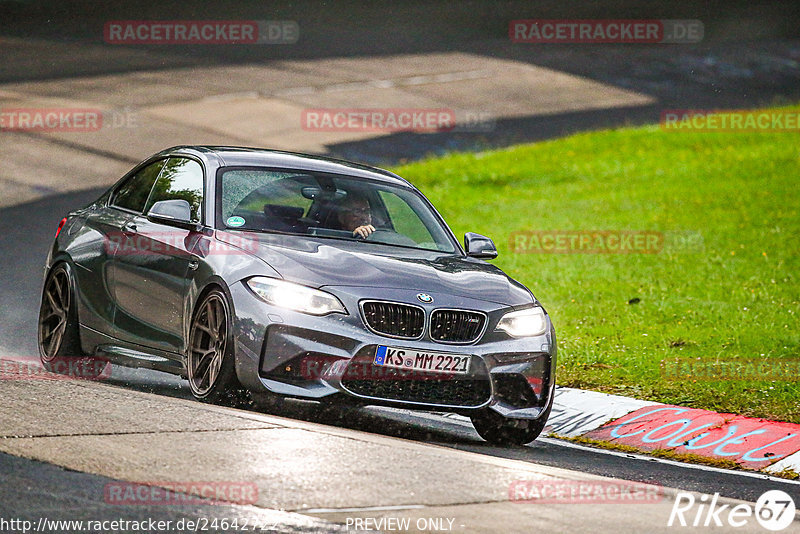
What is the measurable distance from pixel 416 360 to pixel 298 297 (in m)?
0.76

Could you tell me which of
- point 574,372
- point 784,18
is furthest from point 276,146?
point 784,18

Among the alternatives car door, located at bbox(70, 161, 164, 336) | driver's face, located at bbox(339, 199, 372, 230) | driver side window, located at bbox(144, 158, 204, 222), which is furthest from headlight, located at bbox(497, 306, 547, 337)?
car door, located at bbox(70, 161, 164, 336)

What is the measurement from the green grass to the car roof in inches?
93.5

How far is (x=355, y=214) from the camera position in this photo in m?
9.34

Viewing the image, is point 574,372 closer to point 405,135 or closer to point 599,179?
point 599,179

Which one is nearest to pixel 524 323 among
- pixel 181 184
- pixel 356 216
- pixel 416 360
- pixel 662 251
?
pixel 416 360

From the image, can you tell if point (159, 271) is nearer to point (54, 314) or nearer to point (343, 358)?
point (54, 314)

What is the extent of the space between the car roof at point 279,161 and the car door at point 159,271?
15cm

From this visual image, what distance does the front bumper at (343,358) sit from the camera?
7.85 meters

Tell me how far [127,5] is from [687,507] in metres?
32.2

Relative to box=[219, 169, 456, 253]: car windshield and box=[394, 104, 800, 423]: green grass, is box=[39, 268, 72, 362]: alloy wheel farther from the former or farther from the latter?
box=[394, 104, 800, 423]: green grass

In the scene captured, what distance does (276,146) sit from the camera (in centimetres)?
2280

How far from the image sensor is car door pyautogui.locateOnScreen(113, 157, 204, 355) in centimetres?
873

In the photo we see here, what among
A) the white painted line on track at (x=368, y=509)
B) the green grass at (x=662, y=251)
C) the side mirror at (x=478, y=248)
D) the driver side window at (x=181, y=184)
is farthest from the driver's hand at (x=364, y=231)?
the white painted line on track at (x=368, y=509)
